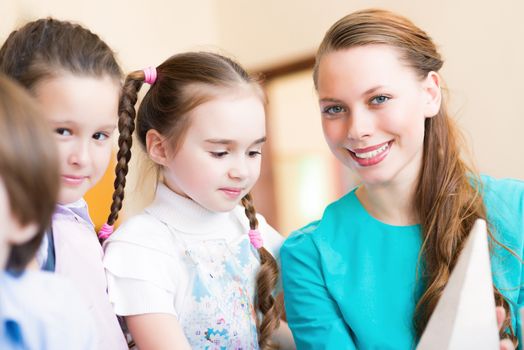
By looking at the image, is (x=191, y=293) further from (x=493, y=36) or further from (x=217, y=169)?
(x=493, y=36)

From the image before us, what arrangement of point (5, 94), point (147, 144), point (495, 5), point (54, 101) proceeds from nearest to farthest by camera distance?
point (5, 94) → point (54, 101) → point (147, 144) → point (495, 5)

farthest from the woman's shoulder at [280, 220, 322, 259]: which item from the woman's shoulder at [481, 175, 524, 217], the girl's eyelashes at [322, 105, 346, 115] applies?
the woman's shoulder at [481, 175, 524, 217]

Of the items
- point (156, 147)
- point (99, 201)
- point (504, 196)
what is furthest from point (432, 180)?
point (99, 201)

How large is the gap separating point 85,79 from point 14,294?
1.28 feet

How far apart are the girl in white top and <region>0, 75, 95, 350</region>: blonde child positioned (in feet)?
0.92

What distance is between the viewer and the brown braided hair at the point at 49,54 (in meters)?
0.88

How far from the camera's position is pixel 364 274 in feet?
3.95

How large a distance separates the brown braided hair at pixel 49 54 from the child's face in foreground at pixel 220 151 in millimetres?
190

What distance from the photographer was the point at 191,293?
3.44 ft

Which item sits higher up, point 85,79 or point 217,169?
point 85,79

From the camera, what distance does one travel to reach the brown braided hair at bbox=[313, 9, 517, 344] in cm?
113

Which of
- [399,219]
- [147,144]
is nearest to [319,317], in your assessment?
[399,219]

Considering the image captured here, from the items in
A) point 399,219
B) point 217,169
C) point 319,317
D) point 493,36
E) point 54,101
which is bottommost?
point 319,317

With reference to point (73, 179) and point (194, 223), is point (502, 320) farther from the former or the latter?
point (73, 179)
